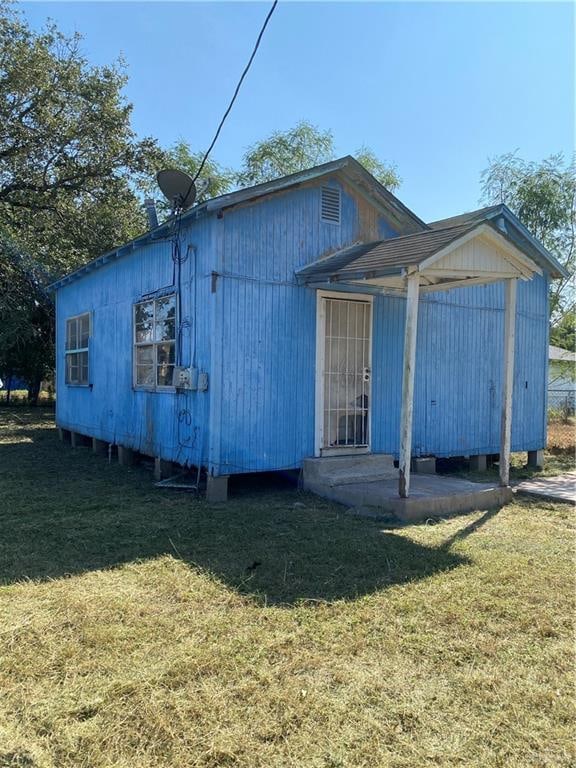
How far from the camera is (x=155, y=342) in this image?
777cm

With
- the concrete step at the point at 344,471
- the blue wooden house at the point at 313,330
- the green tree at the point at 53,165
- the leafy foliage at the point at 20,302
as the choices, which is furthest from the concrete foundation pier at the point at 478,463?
the green tree at the point at 53,165

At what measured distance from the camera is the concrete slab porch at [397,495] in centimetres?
578

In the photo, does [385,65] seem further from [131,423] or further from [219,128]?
[131,423]

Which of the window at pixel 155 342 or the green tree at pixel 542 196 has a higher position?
the green tree at pixel 542 196

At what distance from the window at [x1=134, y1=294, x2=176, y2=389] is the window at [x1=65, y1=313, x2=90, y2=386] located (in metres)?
2.53

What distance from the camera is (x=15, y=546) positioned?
15.3 feet

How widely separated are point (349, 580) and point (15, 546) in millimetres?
2761

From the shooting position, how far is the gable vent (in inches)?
285

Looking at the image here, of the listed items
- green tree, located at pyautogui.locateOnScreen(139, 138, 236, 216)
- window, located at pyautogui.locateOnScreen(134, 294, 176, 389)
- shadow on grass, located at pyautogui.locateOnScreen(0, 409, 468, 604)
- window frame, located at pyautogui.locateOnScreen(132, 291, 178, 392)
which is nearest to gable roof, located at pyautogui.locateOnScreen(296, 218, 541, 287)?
window frame, located at pyautogui.locateOnScreen(132, 291, 178, 392)

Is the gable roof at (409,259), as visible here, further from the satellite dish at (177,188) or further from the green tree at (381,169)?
the green tree at (381,169)

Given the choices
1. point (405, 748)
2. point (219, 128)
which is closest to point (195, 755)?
point (405, 748)

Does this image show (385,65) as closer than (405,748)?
No

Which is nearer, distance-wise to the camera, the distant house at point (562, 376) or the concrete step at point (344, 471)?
the concrete step at point (344, 471)

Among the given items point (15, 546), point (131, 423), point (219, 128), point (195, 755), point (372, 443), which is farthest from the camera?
point (131, 423)
